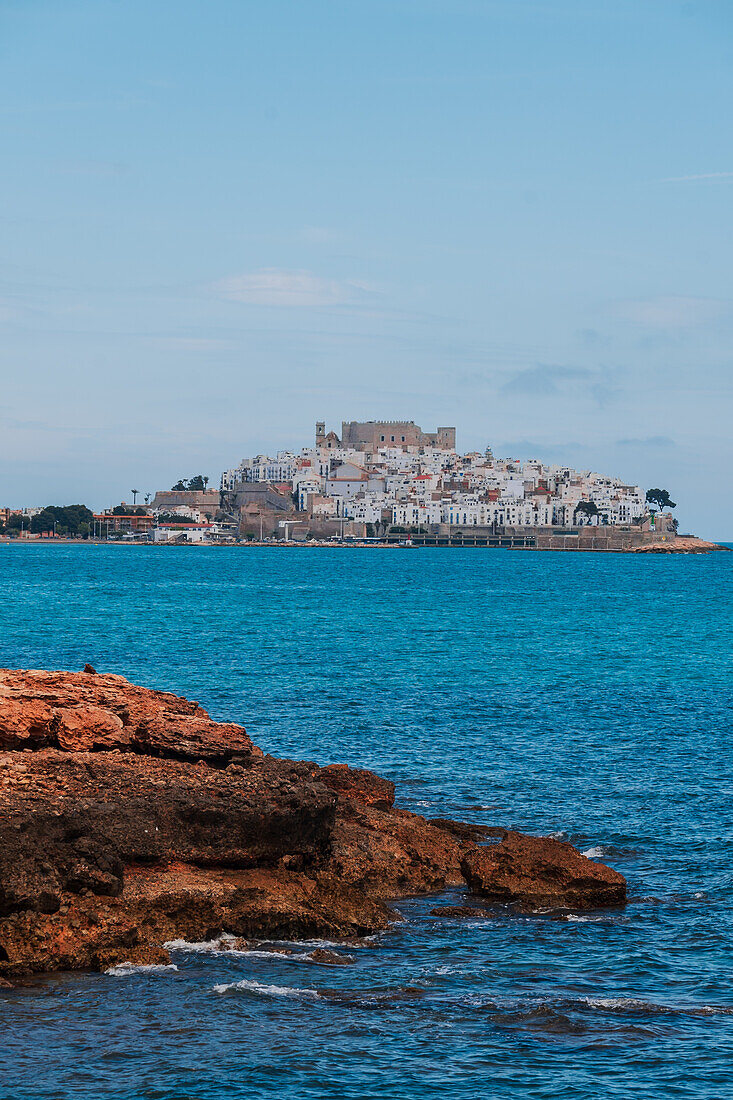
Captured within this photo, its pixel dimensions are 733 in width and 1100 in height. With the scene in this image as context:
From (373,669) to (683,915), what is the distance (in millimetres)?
27669

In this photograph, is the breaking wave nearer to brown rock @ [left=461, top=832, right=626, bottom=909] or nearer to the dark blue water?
the dark blue water

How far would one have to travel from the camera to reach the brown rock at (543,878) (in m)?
17.2

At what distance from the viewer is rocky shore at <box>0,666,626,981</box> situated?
14.4 metres

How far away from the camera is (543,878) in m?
17.5

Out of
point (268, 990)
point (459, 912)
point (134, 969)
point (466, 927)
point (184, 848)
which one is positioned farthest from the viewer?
point (459, 912)

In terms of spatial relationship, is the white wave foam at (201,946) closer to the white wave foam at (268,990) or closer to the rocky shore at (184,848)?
the rocky shore at (184,848)

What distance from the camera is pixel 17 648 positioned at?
49.0 m

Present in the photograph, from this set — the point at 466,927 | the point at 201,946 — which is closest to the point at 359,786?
the point at 466,927

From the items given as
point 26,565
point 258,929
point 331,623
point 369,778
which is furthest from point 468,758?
point 26,565

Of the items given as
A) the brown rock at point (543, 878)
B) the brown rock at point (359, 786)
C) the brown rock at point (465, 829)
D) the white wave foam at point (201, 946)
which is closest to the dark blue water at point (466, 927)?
the white wave foam at point (201, 946)

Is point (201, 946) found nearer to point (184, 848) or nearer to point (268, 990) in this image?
point (268, 990)

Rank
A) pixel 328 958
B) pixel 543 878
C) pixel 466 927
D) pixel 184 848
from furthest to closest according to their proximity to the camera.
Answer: pixel 543 878
pixel 184 848
pixel 466 927
pixel 328 958

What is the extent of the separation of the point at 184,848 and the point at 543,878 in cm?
521

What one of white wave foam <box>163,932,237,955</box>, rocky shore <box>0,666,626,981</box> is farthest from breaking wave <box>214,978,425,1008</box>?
rocky shore <box>0,666,626,981</box>
